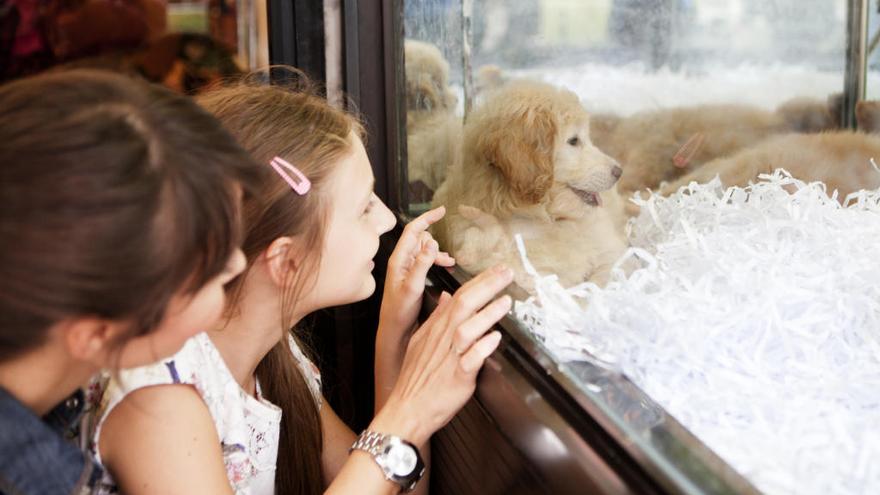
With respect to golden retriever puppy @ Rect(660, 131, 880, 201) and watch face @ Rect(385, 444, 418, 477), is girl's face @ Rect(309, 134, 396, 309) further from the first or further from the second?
golden retriever puppy @ Rect(660, 131, 880, 201)

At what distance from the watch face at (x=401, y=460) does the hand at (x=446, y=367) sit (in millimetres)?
15

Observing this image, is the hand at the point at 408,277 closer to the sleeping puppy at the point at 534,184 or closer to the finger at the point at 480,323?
the sleeping puppy at the point at 534,184

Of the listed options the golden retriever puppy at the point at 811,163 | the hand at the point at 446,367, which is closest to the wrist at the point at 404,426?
the hand at the point at 446,367

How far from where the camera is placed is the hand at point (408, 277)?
1377 millimetres

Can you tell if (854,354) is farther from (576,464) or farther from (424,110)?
(424,110)

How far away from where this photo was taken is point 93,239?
0.75 meters

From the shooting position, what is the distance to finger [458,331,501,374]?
1.09m


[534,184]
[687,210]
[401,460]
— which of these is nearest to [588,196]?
[534,184]

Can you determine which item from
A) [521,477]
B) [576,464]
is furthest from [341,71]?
[576,464]

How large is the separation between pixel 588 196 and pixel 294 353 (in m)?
0.57

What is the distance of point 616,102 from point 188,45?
3.13 m

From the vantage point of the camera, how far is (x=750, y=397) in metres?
0.91

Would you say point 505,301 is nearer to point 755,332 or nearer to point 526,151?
point 755,332

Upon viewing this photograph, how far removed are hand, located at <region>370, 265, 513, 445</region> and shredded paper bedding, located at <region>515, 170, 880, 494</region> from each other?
2.0 inches
